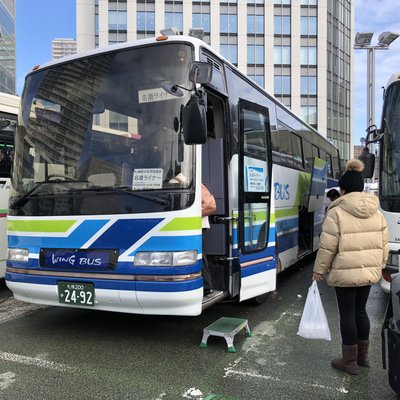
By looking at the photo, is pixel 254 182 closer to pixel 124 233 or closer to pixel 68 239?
pixel 124 233

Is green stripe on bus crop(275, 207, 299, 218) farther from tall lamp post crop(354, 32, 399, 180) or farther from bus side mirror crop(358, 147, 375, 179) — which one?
tall lamp post crop(354, 32, 399, 180)

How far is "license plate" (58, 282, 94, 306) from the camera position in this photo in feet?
14.7

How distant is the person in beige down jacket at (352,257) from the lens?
3.94m

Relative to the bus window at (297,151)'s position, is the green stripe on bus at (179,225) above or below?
below

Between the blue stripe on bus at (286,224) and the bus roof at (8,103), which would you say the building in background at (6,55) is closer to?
the bus roof at (8,103)

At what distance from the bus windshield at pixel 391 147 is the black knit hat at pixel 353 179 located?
1900mm

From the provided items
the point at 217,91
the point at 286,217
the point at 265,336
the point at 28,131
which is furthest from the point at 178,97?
the point at 286,217

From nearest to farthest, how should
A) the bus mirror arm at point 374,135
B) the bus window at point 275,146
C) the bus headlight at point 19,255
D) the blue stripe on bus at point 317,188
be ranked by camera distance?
1. the bus headlight at point 19,255
2. the bus mirror arm at point 374,135
3. the bus window at point 275,146
4. the blue stripe on bus at point 317,188

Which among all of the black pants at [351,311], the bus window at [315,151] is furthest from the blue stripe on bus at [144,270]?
the bus window at [315,151]

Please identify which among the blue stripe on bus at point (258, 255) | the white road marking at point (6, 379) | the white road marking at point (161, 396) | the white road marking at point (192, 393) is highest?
the blue stripe on bus at point (258, 255)

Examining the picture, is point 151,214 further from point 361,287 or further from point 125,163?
point 361,287

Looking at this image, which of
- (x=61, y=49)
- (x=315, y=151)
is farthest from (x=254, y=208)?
(x=61, y=49)

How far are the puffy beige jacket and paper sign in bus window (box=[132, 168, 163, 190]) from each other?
160 centimetres

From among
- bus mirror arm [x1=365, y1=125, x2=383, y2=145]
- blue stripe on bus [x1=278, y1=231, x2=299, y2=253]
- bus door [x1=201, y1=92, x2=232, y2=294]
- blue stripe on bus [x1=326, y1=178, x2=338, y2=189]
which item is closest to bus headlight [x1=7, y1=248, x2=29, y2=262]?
bus door [x1=201, y1=92, x2=232, y2=294]
